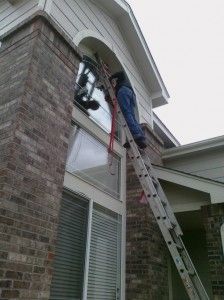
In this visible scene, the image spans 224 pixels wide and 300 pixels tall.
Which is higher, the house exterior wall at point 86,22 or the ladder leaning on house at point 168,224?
the house exterior wall at point 86,22

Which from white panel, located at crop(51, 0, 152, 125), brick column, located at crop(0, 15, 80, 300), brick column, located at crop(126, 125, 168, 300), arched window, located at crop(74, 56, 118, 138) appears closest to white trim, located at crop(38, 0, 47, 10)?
white panel, located at crop(51, 0, 152, 125)

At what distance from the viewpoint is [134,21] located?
793 cm

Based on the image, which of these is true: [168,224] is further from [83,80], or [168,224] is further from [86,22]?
[86,22]

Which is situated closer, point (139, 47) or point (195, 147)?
point (195, 147)

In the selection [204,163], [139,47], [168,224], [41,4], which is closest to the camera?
[168,224]

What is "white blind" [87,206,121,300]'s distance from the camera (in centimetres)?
489

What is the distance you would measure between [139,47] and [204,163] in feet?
10.8

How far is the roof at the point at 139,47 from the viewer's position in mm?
7521

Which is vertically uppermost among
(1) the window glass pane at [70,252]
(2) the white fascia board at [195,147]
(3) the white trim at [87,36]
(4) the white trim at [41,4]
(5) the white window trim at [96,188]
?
(3) the white trim at [87,36]

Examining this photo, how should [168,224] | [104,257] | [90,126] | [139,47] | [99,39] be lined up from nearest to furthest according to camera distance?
[168,224], [104,257], [90,126], [99,39], [139,47]

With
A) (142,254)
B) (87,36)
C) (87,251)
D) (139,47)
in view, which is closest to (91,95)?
(87,36)

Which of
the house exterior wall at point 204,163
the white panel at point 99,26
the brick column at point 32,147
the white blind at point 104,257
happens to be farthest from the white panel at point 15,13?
the house exterior wall at point 204,163

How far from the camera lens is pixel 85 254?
476 centimetres

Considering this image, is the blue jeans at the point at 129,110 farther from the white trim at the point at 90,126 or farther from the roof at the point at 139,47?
the roof at the point at 139,47
